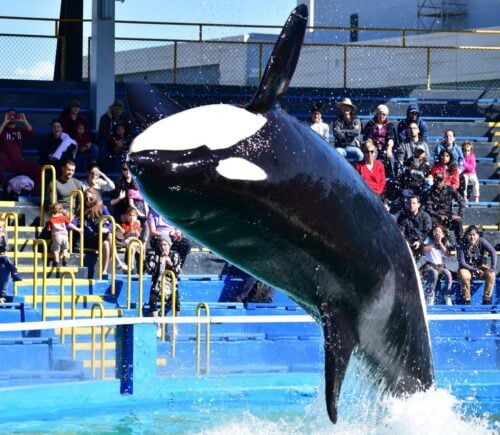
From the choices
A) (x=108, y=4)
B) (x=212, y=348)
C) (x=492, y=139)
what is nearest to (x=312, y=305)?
(x=212, y=348)

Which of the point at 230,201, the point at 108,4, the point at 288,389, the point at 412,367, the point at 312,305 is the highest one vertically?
the point at 108,4

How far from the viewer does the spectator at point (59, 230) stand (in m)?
15.3

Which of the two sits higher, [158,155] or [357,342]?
[158,155]

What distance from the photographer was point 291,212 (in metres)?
5.72

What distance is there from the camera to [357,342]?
6.59 metres

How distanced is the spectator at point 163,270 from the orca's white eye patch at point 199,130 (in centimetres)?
820

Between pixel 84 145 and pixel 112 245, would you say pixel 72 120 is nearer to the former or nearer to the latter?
pixel 84 145

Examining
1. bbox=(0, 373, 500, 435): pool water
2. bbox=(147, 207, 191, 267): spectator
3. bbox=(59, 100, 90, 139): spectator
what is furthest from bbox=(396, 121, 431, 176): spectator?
bbox=(0, 373, 500, 435): pool water

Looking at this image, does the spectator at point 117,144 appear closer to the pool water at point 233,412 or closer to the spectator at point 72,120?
the spectator at point 72,120

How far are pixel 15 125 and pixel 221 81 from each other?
590 inches

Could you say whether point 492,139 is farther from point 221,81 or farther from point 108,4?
point 221,81

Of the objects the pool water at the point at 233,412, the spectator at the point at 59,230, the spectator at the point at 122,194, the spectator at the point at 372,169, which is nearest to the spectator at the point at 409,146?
the spectator at the point at 372,169

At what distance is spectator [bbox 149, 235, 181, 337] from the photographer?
45.5 ft

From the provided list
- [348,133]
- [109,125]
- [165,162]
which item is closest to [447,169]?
[348,133]
